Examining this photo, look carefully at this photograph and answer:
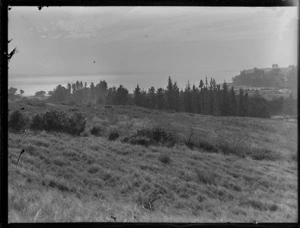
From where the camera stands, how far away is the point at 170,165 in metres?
3.75

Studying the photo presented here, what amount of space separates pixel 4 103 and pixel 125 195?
6.46ft

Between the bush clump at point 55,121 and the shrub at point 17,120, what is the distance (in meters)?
0.10

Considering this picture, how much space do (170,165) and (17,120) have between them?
6.22 feet

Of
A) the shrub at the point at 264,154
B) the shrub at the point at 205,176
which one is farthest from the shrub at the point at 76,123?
the shrub at the point at 264,154

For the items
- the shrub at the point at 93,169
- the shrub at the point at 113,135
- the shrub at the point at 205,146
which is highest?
the shrub at the point at 113,135

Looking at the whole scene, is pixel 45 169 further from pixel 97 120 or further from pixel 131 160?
pixel 131 160

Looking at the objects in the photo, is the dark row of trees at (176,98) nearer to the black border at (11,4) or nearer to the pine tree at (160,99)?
the pine tree at (160,99)

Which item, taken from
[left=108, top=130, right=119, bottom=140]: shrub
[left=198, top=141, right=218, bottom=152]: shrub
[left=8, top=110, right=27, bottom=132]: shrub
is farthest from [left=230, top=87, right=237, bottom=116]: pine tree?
[left=8, top=110, right=27, bottom=132]: shrub

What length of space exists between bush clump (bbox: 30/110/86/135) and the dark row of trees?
0.22 m

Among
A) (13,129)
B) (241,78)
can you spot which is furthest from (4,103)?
(241,78)

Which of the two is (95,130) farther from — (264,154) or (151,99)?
(264,154)

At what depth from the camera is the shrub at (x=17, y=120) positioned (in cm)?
300

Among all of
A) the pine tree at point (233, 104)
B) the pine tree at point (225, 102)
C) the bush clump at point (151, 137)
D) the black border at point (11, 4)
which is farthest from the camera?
the bush clump at point (151, 137)

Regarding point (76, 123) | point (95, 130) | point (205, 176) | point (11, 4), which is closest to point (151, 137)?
point (95, 130)
